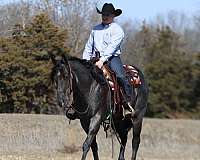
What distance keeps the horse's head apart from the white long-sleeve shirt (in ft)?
4.97

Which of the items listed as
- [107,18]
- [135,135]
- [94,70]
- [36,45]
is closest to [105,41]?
[107,18]

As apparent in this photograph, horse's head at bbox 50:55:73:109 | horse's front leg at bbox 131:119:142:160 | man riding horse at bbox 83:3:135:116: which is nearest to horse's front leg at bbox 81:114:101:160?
horse's head at bbox 50:55:73:109

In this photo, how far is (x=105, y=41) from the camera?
11.1 m

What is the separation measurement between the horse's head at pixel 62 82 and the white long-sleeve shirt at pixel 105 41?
59.7 inches

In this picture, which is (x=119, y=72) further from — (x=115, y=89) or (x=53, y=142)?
(x=53, y=142)

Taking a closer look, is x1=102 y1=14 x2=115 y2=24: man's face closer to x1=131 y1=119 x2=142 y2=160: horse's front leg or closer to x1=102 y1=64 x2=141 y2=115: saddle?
x1=102 y1=64 x2=141 y2=115: saddle

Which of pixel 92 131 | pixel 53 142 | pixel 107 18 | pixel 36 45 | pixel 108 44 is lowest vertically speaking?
pixel 53 142

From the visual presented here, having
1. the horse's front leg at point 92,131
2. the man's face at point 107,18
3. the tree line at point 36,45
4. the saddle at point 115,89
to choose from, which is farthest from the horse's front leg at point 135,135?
the tree line at point 36,45

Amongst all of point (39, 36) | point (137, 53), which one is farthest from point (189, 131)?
point (39, 36)

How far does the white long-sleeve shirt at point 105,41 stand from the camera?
11.0 metres

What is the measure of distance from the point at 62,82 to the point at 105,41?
1.98 m

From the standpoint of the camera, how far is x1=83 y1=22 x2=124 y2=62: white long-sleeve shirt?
1098 cm

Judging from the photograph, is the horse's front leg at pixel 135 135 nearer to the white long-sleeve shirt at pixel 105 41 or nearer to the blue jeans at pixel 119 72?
the blue jeans at pixel 119 72

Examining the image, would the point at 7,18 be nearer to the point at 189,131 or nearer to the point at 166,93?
the point at 189,131
